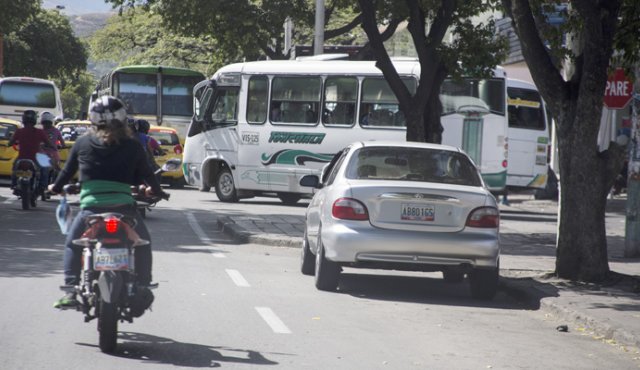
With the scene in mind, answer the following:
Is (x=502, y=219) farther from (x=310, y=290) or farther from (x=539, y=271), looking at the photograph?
(x=310, y=290)

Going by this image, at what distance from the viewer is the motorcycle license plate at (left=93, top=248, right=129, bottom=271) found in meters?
8.35

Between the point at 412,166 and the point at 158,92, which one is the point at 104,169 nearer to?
the point at 412,166

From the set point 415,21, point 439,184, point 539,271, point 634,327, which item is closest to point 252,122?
point 415,21

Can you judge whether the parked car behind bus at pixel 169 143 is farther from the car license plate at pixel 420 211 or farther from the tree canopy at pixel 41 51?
the tree canopy at pixel 41 51

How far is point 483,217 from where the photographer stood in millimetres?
12297

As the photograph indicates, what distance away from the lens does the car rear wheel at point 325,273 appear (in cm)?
1276

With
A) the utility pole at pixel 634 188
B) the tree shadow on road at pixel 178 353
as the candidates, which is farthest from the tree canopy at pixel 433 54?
the tree shadow on road at pixel 178 353

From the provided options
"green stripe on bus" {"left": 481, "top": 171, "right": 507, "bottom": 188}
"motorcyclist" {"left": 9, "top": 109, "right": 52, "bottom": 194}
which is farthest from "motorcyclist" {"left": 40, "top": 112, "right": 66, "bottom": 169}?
"green stripe on bus" {"left": 481, "top": 171, "right": 507, "bottom": 188}

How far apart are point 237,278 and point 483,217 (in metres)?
2.97

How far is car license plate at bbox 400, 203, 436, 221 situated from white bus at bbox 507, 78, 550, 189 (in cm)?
1886

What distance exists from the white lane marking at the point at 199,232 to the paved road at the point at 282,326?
641mm

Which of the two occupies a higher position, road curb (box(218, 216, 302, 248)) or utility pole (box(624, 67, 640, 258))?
utility pole (box(624, 67, 640, 258))

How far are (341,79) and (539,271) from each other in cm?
1427

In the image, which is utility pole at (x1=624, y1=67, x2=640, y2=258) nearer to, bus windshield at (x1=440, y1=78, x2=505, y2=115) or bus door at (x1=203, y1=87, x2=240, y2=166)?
bus windshield at (x1=440, y1=78, x2=505, y2=115)
